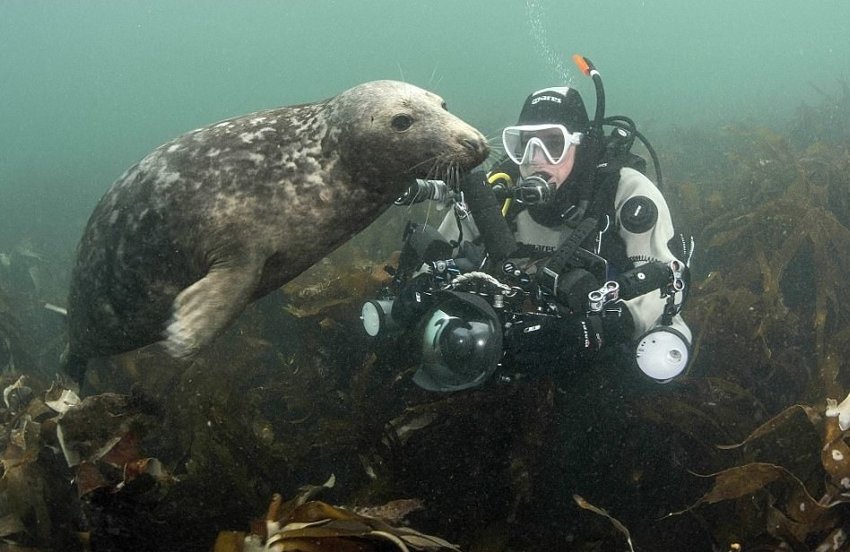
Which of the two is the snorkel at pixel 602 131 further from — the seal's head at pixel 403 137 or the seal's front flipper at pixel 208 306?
the seal's front flipper at pixel 208 306

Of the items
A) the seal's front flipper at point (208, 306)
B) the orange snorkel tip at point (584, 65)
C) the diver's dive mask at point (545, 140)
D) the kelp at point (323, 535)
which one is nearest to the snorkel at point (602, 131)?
the orange snorkel tip at point (584, 65)

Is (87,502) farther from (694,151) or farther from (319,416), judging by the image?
(694,151)

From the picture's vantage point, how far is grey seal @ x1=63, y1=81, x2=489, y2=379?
2.36m

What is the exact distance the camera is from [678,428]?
291cm

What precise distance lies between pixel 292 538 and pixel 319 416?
1.64m

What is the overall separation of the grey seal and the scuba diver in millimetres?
547

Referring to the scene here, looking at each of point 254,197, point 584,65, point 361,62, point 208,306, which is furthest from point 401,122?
point 361,62

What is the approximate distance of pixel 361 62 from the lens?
8869 centimetres

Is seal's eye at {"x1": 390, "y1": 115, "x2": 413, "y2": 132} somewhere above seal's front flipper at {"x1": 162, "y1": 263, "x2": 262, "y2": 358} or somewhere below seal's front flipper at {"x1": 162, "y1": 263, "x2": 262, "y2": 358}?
above

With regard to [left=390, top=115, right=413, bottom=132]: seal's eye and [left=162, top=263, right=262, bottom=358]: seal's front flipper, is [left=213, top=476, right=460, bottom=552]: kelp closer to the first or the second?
[left=162, top=263, right=262, bottom=358]: seal's front flipper

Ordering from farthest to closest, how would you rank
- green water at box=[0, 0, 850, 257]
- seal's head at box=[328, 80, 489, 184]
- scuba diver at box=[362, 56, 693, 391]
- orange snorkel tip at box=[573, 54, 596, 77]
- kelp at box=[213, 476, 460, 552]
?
1. green water at box=[0, 0, 850, 257]
2. orange snorkel tip at box=[573, 54, 596, 77]
3. scuba diver at box=[362, 56, 693, 391]
4. seal's head at box=[328, 80, 489, 184]
5. kelp at box=[213, 476, 460, 552]

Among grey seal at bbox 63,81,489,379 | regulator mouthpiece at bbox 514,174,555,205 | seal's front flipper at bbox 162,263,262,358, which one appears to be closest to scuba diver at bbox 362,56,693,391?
regulator mouthpiece at bbox 514,174,555,205

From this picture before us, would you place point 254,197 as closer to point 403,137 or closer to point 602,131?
point 403,137

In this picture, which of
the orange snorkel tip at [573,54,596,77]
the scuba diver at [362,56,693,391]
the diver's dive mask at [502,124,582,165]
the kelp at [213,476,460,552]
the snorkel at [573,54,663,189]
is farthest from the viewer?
the orange snorkel tip at [573,54,596,77]
